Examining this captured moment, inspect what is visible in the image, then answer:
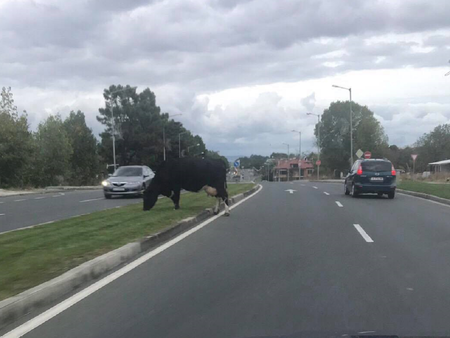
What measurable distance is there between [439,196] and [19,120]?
3054 centimetres

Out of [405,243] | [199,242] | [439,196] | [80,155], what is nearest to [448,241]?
[405,243]

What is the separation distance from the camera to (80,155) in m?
60.5

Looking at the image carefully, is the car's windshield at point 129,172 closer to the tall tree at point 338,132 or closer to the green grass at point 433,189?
the green grass at point 433,189

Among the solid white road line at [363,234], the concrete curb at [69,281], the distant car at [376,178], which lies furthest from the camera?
the distant car at [376,178]

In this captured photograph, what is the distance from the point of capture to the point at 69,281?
666cm

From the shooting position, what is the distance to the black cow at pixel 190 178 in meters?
14.9

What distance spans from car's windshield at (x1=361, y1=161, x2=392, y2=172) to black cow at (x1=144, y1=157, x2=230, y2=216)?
30.3ft

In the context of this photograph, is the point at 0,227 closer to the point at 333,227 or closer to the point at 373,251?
the point at 333,227

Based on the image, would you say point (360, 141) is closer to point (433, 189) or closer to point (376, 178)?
point (433, 189)

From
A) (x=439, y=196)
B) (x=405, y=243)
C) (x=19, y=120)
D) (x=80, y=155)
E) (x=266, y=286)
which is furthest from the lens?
(x=80, y=155)

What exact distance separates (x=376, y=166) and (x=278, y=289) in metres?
17.0

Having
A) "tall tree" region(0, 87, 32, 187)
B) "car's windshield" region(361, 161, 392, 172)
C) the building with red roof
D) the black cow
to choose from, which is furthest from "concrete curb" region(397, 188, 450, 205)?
the building with red roof

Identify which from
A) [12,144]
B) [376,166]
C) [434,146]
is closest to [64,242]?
[376,166]

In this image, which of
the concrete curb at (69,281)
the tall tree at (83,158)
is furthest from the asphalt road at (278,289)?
the tall tree at (83,158)
